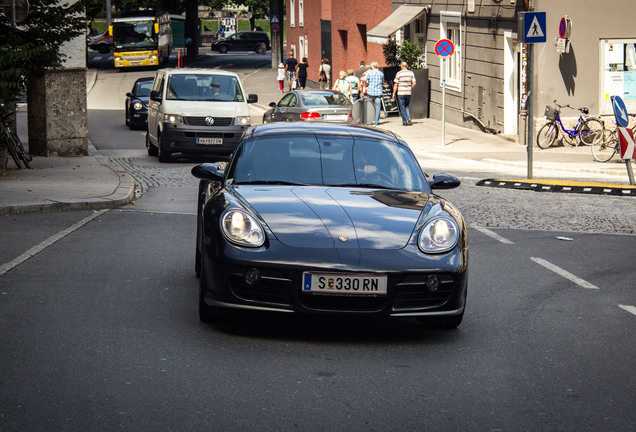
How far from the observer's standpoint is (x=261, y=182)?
7.45 m

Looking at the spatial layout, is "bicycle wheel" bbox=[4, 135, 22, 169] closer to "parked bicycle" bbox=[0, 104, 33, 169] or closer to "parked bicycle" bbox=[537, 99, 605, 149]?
"parked bicycle" bbox=[0, 104, 33, 169]

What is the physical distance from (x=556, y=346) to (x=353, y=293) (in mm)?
1369

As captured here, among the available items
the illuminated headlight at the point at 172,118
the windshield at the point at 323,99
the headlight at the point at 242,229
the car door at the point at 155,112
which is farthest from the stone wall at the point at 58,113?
the headlight at the point at 242,229

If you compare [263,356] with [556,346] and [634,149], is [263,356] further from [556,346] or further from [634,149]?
[634,149]

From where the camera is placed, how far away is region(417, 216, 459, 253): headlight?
21.3ft

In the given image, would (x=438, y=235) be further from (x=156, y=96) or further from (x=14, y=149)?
(x=156, y=96)

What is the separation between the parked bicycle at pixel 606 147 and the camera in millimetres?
21766

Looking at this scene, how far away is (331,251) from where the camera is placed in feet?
20.6

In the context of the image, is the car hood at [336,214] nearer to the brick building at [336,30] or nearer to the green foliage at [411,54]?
the green foliage at [411,54]

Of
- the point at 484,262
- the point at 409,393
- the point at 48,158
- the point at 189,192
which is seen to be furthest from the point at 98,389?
the point at 48,158

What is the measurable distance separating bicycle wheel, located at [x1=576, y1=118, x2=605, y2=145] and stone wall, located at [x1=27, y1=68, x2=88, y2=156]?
11.2 meters

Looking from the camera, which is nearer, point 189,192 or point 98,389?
point 98,389

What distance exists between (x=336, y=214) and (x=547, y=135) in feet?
58.9

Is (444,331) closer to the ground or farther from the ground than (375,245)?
closer to the ground
